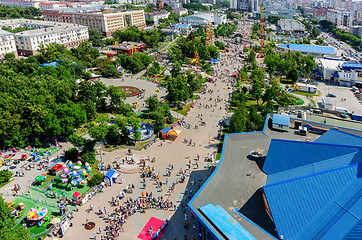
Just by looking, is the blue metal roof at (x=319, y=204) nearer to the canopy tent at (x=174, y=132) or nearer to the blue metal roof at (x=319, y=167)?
the blue metal roof at (x=319, y=167)

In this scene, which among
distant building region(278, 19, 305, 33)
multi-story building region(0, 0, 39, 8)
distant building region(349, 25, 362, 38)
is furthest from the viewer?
multi-story building region(0, 0, 39, 8)

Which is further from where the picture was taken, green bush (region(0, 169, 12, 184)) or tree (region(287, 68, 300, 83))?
tree (region(287, 68, 300, 83))

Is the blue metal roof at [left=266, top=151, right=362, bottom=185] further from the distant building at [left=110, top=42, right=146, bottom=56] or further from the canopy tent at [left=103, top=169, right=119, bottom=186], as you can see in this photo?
the distant building at [left=110, top=42, right=146, bottom=56]

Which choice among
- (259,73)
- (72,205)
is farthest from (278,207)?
(259,73)

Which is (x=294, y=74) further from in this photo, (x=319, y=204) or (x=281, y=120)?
(x=319, y=204)

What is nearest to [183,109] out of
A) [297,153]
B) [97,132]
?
[97,132]

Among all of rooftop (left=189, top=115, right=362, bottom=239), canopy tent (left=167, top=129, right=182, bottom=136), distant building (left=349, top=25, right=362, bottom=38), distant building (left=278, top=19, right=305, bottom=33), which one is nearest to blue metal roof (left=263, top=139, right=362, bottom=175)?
→ rooftop (left=189, top=115, right=362, bottom=239)

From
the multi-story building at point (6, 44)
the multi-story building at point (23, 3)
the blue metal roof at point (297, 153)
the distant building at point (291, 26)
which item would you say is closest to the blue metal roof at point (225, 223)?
the blue metal roof at point (297, 153)

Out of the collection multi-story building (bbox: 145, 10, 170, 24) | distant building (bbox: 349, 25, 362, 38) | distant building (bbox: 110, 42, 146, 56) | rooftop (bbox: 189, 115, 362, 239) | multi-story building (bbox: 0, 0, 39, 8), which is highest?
multi-story building (bbox: 0, 0, 39, 8)
